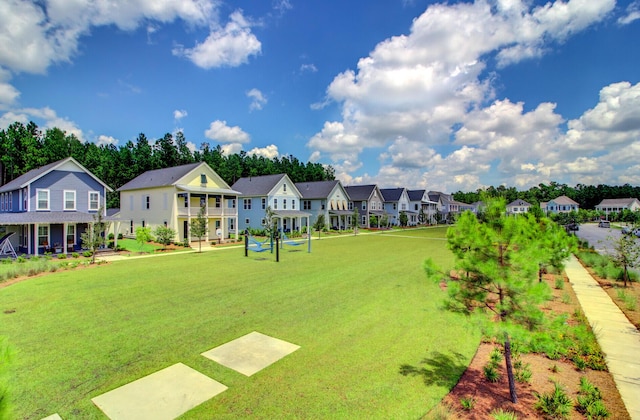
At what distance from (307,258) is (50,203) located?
2036 centimetres

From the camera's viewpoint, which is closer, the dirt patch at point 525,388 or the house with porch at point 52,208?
the dirt patch at point 525,388

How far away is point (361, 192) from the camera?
58.3 meters

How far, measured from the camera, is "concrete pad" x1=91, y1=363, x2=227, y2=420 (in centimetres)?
449

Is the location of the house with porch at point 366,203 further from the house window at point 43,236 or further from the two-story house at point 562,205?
the two-story house at point 562,205

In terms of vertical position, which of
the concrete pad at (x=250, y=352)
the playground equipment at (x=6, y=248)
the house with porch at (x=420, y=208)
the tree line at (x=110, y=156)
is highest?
the tree line at (x=110, y=156)

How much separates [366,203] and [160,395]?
5198 centimetres

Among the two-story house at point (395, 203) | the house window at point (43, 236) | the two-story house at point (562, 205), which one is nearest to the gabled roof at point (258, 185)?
the house window at point (43, 236)

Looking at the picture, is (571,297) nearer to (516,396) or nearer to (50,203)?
(516,396)

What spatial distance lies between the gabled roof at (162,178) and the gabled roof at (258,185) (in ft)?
32.5

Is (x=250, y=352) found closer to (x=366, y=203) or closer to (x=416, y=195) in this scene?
(x=366, y=203)

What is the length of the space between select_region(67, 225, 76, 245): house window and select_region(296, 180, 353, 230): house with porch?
2851cm

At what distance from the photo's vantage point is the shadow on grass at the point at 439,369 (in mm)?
5273

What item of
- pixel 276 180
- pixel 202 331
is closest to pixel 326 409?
pixel 202 331

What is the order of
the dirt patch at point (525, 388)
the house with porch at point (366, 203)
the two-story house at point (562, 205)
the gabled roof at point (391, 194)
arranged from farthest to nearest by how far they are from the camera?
the two-story house at point (562, 205) → the gabled roof at point (391, 194) → the house with porch at point (366, 203) → the dirt patch at point (525, 388)
